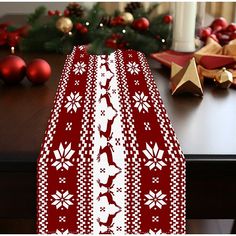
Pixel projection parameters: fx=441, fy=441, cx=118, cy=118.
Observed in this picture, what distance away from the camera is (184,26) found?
910 millimetres

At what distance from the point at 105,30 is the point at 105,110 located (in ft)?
1.47

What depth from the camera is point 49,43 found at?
0.97m

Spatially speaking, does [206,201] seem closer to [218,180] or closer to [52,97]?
[218,180]

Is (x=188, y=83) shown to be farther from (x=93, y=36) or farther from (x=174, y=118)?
(x=93, y=36)

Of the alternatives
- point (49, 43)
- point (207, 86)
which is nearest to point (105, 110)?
point (207, 86)

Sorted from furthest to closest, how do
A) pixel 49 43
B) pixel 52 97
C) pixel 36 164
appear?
pixel 49 43 → pixel 52 97 → pixel 36 164

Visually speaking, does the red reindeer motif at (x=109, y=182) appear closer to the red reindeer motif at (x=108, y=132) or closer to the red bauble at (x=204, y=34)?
the red reindeer motif at (x=108, y=132)

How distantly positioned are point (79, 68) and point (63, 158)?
301 mm

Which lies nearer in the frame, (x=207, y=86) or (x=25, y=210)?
(x=25, y=210)

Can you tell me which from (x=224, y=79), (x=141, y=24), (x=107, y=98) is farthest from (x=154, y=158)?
(x=141, y=24)

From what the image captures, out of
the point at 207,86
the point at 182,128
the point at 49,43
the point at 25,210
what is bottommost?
the point at 25,210

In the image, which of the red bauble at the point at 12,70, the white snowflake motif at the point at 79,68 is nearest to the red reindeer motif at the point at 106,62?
the white snowflake motif at the point at 79,68

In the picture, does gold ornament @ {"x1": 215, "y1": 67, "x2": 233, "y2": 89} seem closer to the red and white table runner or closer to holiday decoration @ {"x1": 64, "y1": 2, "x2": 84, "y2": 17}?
the red and white table runner

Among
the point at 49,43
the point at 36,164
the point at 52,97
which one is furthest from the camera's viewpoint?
the point at 49,43
